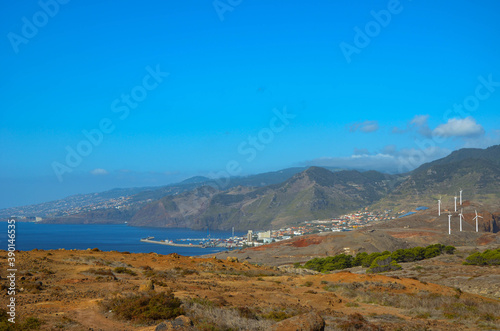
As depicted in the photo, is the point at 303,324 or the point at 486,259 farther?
the point at 486,259

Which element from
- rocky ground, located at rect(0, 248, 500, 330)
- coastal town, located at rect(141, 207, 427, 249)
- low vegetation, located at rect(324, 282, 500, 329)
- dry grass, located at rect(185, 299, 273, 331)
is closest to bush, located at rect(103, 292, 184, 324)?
rocky ground, located at rect(0, 248, 500, 330)

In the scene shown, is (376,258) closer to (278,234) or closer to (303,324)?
(303,324)

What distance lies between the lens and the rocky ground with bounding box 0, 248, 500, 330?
41.4ft

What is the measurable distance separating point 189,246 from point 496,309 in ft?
519

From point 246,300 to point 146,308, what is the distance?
522 cm

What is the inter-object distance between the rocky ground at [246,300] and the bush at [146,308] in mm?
268

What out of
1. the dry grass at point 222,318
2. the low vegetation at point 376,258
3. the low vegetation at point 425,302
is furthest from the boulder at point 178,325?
the low vegetation at point 376,258

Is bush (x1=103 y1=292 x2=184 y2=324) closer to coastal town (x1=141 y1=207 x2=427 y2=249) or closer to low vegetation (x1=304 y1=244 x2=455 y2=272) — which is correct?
low vegetation (x1=304 y1=244 x2=455 y2=272)

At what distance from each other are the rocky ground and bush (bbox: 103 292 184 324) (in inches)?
10.5

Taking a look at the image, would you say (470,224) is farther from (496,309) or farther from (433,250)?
(496,309)

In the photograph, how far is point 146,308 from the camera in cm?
Result: 1341

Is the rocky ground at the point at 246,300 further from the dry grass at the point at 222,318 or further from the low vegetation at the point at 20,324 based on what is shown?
the low vegetation at the point at 20,324

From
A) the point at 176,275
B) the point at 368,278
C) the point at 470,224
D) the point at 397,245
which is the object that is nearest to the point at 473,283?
the point at 368,278

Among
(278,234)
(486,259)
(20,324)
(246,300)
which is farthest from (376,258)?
(278,234)
